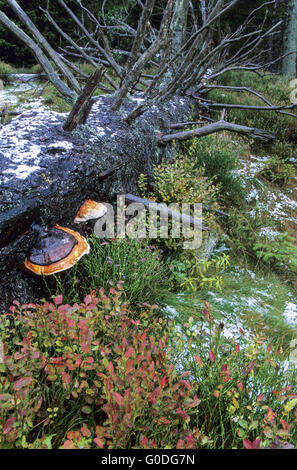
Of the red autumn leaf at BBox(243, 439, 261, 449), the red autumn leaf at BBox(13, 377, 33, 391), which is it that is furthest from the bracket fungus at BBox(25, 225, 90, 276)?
the red autumn leaf at BBox(243, 439, 261, 449)

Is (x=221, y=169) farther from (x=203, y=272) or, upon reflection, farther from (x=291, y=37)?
(x=291, y=37)

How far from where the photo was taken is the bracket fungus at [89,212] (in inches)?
110

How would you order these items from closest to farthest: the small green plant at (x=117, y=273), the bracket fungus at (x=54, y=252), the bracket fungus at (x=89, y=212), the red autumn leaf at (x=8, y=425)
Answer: the red autumn leaf at (x=8, y=425), the bracket fungus at (x=54, y=252), the small green plant at (x=117, y=273), the bracket fungus at (x=89, y=212)

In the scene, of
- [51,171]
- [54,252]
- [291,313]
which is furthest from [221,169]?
[54,252]

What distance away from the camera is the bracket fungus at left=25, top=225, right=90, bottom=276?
7.18 ft

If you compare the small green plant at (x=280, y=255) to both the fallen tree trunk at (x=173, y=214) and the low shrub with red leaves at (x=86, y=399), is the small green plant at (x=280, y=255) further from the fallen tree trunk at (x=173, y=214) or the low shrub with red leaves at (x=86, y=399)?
the low shrub with red leaves at (x=86, y=399)

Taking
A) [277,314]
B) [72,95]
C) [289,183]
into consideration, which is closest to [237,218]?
[277,314]

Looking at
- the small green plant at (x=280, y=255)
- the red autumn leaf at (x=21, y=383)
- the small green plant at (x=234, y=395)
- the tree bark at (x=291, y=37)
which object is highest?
the tree bark at (x=291, y=37)

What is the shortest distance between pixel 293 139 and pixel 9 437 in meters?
8.35

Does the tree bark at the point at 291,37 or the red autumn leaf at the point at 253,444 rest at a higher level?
the tree bark at the point at 291,37

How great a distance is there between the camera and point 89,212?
283cm

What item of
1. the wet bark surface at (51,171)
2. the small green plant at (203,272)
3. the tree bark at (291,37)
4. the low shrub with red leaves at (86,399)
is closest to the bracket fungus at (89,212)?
the wet bark surface at (51,171)

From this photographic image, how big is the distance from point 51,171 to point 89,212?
0.52m

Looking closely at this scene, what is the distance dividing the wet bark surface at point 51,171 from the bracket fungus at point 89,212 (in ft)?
0.22
